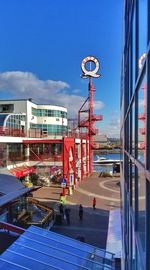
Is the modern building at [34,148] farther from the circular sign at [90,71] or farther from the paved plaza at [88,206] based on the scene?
the circular sign at [90,71]

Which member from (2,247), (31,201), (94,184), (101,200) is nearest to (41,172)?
(94,184)

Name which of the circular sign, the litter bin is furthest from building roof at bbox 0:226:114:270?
the circular sign

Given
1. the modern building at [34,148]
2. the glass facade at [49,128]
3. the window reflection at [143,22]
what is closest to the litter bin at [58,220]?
the modern building at [34,148]

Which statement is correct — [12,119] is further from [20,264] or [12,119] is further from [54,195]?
[20,264]

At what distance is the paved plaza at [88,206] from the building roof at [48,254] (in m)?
10.6

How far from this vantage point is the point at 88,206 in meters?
31.2

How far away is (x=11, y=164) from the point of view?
1502 inches

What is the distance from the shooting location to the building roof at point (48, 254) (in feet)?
25.2

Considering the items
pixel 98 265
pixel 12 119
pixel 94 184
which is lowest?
pixel 94 184

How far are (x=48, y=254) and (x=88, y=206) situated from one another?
23093mm

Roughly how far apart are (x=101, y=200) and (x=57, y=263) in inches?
1039

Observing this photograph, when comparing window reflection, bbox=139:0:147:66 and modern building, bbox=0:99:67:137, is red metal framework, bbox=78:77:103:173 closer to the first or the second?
modern building, bbox=0:99:67:137

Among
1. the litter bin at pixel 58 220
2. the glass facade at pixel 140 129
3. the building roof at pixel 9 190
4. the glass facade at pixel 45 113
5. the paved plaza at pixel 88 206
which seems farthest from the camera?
the glass facade at pixel 45 113

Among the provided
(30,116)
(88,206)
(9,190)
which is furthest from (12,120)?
(9,190)
